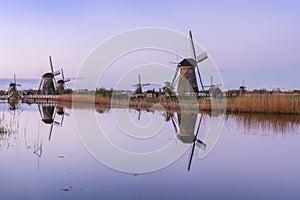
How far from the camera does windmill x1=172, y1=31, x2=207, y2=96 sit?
73.8 feet

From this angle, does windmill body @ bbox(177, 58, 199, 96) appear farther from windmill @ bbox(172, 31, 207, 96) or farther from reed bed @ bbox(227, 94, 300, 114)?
reed bed @ bbox(227, 94, 300, 114)

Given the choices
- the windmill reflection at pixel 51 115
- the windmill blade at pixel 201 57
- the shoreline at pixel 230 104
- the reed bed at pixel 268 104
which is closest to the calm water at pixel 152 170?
the windmill reflection at pixel 51 115

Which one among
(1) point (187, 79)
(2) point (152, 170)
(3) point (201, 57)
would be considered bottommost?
(2) point (152, 170)

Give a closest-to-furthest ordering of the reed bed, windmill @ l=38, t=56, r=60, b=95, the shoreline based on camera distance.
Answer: the reed bed, the shoreline, windmill @ l=38, t=56, r=60, b=95

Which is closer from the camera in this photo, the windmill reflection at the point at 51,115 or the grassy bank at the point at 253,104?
the windmill reflection at the point at 51,115

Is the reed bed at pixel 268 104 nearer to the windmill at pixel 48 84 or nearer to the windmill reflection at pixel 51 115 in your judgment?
the windmill reflection at pixel 51 115

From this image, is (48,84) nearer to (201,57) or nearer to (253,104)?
(201,57)

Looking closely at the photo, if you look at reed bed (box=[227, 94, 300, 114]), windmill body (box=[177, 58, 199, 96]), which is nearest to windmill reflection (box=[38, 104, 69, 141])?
reed bed (box=[227, 94, 300, 114])

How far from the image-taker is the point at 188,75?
23219mm

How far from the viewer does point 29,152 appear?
6242 millimetres

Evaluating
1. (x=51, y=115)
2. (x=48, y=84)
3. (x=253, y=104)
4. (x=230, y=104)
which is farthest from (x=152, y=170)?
(x=48, y=84)

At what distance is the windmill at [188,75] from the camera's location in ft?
73.8

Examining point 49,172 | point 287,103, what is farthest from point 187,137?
point 287,103

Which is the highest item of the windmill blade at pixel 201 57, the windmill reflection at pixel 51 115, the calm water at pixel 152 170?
the windmill blade at pixel 201 57
